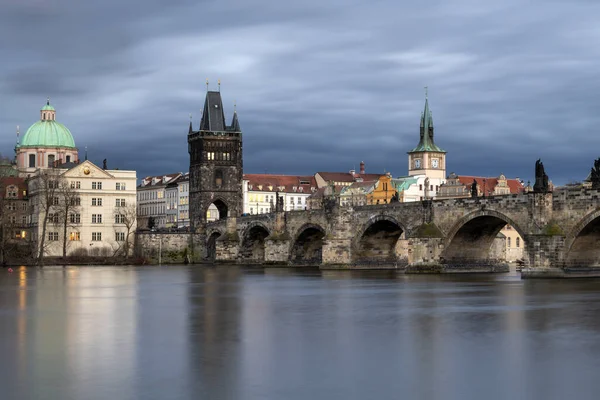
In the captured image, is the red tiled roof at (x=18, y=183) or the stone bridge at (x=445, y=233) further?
the red tiled roof at (x=18, y=183)

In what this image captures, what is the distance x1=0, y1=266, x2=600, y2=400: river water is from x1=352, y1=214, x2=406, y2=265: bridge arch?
94.2 feet

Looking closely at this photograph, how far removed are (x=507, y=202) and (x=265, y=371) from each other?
122ft

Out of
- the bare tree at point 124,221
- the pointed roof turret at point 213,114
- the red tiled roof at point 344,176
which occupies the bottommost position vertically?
the bare tree at point 124,221

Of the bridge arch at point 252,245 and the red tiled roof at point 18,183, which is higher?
the red tiled roof at point 18,183

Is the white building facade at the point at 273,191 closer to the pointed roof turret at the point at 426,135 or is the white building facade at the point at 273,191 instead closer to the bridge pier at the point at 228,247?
the pointed roof turret at the point at 426,135

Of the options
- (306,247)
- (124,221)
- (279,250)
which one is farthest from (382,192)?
(279,250)

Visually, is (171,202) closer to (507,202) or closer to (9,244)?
(9,244)

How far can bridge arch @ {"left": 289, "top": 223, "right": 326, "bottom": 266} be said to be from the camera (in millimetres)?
84875

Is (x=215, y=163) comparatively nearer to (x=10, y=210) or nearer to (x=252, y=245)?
(x=252, y=245)

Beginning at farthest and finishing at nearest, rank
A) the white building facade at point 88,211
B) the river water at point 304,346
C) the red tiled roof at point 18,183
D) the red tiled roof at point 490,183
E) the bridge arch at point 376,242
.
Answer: the red tiled roof at point 490,183, the red tiled roof at point 18,183, the white building facade at point 88,211, the bridge arch at point 376,242, the river water at point 304,346

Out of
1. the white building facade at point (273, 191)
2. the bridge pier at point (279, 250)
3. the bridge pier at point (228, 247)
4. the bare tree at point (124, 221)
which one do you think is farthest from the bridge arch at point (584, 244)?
the white building facade at point (273, 191)

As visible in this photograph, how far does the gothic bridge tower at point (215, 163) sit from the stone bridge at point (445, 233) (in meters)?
21.2

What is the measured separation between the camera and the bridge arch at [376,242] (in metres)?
71.2

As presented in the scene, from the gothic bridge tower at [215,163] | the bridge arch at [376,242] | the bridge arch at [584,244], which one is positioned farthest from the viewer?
the gothic bridge tower at [215,163]
